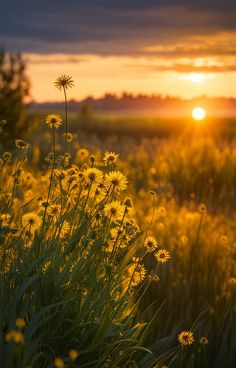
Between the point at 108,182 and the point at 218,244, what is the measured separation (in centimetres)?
291

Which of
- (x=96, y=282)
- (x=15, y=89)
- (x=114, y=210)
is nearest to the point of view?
(x=114, y=210)

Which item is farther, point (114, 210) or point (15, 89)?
point (15, 89)

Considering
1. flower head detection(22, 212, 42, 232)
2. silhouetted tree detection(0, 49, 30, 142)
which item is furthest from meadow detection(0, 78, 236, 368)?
silhouetted tree detection(0, 49, 30, 142)

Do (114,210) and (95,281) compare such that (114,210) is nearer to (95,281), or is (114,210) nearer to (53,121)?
(95,281)

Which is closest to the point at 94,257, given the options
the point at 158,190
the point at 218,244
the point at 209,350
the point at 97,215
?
the point at 97,215

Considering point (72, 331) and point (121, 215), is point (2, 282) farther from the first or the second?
point (121, 215)

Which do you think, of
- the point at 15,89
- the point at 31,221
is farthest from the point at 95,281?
the point at 15,89

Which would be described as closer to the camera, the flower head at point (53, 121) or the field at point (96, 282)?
the field at point (96, 282)

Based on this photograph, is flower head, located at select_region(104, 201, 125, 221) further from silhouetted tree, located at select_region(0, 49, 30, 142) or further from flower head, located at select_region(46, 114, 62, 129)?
silhouetted tree, located at select_region(0, 49, 30, 142)

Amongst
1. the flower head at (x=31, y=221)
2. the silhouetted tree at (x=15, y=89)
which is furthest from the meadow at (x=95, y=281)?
the silhouetted tree at (x=15, y=89)

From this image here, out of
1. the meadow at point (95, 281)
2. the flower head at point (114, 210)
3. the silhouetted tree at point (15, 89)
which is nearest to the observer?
the meadow at point (95, 281)

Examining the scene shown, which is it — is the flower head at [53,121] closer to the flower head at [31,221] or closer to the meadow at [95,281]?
the meadow at [95,281]

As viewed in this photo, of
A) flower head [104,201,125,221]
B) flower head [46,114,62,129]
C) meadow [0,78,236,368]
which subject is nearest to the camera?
meadow [0,78,236,368]

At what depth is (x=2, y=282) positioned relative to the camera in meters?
2.88
